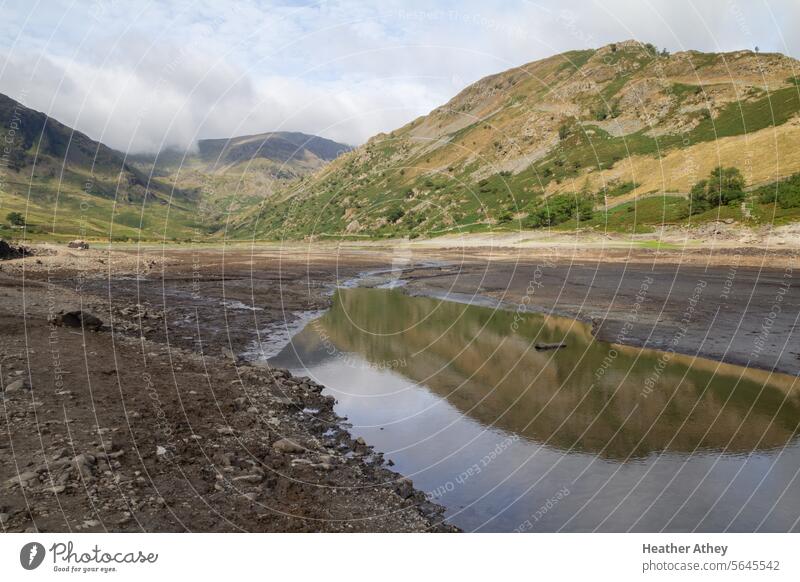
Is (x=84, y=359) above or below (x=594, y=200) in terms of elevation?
below

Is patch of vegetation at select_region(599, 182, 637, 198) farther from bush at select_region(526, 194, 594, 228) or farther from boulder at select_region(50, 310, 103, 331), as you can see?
boulder at select_region(50, 310, 103, 331)

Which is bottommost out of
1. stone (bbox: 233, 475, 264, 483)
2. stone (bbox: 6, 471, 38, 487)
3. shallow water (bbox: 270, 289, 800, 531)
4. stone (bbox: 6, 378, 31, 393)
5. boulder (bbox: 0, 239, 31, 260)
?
boulder (bbox: 0, 239, 31, 260)

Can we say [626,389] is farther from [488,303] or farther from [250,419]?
[488,303]

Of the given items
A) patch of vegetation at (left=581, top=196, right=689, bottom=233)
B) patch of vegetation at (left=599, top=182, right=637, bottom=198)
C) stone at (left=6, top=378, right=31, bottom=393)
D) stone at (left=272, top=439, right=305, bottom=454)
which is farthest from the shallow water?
patch of vegetation at (left=599, top=182, right=637, bottom=198)

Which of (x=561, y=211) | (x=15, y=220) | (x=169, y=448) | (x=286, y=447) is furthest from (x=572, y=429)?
(x=15, y=220)

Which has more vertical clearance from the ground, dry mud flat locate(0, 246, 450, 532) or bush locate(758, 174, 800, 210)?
bush locate(758, 174, 800, 210)

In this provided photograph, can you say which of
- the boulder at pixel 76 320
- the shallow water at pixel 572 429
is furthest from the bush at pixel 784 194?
the boulder at pixel 76 320

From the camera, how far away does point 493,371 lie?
22938mm

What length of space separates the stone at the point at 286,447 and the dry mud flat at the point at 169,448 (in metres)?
0.03

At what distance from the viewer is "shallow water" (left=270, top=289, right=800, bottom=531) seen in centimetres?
1123

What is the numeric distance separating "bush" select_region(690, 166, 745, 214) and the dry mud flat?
83652 millimetres

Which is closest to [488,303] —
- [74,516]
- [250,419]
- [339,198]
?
[250,419]

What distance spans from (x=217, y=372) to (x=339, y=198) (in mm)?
139156

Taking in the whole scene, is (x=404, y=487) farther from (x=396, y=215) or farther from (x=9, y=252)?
(x=396, y=215)
